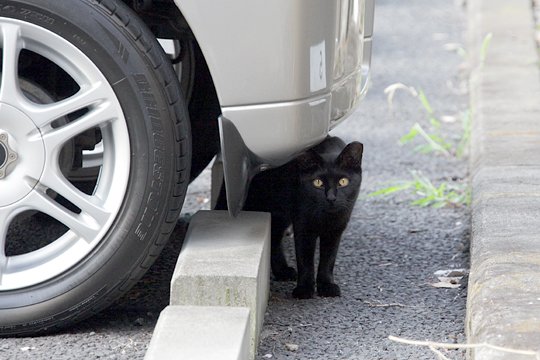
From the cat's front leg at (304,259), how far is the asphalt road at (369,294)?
2.4 inches

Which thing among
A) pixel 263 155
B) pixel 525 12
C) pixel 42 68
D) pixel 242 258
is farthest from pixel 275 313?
pixel 525 12

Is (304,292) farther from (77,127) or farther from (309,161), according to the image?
(77,127)

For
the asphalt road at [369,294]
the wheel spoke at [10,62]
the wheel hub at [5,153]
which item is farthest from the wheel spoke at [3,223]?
the wheel spoke at [10,62]

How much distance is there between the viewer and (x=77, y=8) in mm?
2947

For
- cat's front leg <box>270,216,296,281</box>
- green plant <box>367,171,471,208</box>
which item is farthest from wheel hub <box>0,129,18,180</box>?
green plant <box>367,171,471,208</box>

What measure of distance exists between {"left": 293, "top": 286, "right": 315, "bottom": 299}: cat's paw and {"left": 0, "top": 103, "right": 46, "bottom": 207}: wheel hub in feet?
3.56

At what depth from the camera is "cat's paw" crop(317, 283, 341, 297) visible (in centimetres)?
361

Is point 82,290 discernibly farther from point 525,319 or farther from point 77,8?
point 525,319

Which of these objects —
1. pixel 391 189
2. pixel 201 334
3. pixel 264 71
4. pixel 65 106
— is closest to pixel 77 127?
pixel 65 106

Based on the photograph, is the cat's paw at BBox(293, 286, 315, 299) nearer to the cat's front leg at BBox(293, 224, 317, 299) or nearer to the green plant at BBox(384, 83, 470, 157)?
the cat's front leg at BBox(293, 224, 317, 299)

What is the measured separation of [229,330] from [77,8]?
3.42 ft

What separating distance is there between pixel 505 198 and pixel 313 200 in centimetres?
86

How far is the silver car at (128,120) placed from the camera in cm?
290

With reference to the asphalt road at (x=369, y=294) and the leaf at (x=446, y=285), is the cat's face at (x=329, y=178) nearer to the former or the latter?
the asphalt road at (x=369, y=294)
